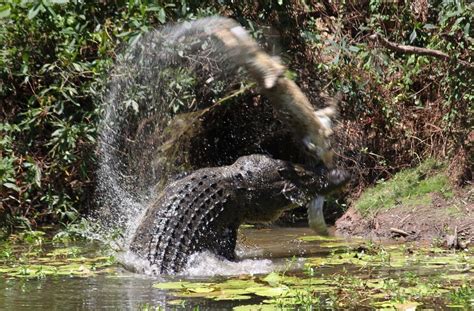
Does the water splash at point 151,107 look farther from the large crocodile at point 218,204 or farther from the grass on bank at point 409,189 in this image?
the large crocodile at point 218,204

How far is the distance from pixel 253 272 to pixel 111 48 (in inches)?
167

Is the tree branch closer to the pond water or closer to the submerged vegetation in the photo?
the pond water

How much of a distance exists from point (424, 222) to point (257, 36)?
2619mm

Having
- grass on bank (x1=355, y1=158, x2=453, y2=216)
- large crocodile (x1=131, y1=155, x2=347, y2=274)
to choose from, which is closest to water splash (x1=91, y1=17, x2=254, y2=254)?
grass on bank (x1=355, y1=158, x2=453, y2=216)

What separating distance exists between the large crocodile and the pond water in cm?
20

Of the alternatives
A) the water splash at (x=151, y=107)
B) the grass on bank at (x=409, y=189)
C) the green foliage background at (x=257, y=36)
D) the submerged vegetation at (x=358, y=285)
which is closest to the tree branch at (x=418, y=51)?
the green foliage background at (x=257, y=36)

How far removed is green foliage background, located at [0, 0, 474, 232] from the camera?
9648 millimetres

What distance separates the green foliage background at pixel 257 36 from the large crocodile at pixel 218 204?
90.6 inches

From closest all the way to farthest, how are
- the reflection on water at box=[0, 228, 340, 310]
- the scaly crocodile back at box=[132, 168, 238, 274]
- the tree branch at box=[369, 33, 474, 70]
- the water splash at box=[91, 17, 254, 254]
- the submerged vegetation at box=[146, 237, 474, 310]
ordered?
the submerged vegetation at box=[146, 237, 474, 310], the reflection on water at box=[0, 228, 340, 310], the scaly crocodile back at box=[132, 168, 238, 274], the tree branch at box=[369, 33, 474, 70], the water splash at box=[91, 17, 254, 254]

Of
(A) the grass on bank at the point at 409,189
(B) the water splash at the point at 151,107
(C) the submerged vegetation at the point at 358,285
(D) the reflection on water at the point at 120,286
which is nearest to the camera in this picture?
(C) the submerged vegetation at the point at 358,285

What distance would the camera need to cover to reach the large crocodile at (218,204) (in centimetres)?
683

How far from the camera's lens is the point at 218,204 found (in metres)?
7.11

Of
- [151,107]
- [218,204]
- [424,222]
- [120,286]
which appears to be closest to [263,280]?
[120,286]

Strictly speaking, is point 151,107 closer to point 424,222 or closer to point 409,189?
point 409,189
